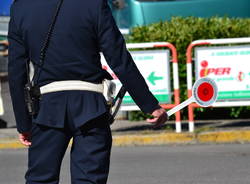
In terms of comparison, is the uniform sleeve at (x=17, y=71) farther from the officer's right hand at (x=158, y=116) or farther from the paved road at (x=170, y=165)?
the paved road at (x=170, y=165)

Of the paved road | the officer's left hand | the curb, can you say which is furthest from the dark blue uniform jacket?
the curb

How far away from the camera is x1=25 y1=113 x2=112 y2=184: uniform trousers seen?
4.56m

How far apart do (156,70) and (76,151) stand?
642 centimetres

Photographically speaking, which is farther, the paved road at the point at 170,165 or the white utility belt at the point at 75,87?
the paved road at the point at 170,165

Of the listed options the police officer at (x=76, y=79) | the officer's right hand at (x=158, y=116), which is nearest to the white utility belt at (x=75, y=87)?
the police officer at (x=76, y=79)

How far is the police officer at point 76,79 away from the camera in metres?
4.51

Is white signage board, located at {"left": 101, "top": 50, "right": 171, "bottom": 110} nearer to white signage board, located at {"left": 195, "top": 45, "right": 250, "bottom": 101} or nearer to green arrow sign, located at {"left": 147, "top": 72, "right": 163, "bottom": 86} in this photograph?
green arrow sign, located at {"left": 147, "top": 72, "right": 163, "bottom": 86}

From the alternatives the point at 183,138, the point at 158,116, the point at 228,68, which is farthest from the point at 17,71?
the point at 228,68

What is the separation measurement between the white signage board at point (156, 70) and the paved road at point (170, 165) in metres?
0.90

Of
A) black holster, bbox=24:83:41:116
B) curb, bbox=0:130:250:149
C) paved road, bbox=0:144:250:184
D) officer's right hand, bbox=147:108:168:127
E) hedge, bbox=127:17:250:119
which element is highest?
black holster, bbox=24:83:41:116

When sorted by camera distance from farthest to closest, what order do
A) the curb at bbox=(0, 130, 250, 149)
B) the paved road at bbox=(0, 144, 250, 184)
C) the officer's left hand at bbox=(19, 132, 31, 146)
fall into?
the curb at bbox=(0, 130, 250, 149) < the paved road at bbox=(0, 144, 250, 184) < the officer's left hand at bbox=(19, 132, 31, 146)

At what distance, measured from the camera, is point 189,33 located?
11.8 meters

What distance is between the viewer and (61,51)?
4.54m

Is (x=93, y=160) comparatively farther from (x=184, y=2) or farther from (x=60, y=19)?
(x=184, y=2)
